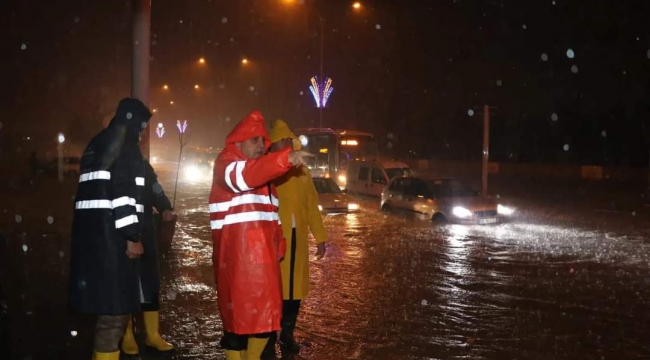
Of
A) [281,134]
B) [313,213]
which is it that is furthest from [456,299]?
[281,134]

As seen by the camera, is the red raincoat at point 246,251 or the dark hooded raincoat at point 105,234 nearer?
the red raincoat at point 246,251

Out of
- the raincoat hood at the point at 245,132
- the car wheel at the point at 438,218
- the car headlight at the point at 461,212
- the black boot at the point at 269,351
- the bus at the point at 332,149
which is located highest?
the bus at the point at 332,149

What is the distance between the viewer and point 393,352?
6379 mm

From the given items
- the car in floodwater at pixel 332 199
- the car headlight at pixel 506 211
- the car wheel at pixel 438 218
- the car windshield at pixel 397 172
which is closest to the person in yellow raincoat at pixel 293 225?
the car wheel at pixel 438 218

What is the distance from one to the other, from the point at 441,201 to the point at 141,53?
10.7 metres

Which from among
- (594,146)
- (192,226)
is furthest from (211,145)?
(192,226)

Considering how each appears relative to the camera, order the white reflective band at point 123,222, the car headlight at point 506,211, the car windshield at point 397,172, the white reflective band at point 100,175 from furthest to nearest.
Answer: the car windshield at point 397,172 → the car headlight at point 506,211 → the white reflective band at point 100,175 → the white reflective band at point 123,222

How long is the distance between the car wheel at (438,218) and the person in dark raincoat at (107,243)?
14523 millimetres

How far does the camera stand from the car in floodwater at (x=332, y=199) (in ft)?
68.4

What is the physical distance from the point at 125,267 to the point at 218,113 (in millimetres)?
66809

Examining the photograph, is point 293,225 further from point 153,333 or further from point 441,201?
point 441,201

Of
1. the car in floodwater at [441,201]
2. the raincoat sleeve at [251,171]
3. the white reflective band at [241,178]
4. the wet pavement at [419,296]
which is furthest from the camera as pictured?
the car in floodwater at [441,201]

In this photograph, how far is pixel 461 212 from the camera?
18016 mm

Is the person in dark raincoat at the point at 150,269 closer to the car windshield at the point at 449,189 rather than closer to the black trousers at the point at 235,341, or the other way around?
the black trousers at the point at 235,341
